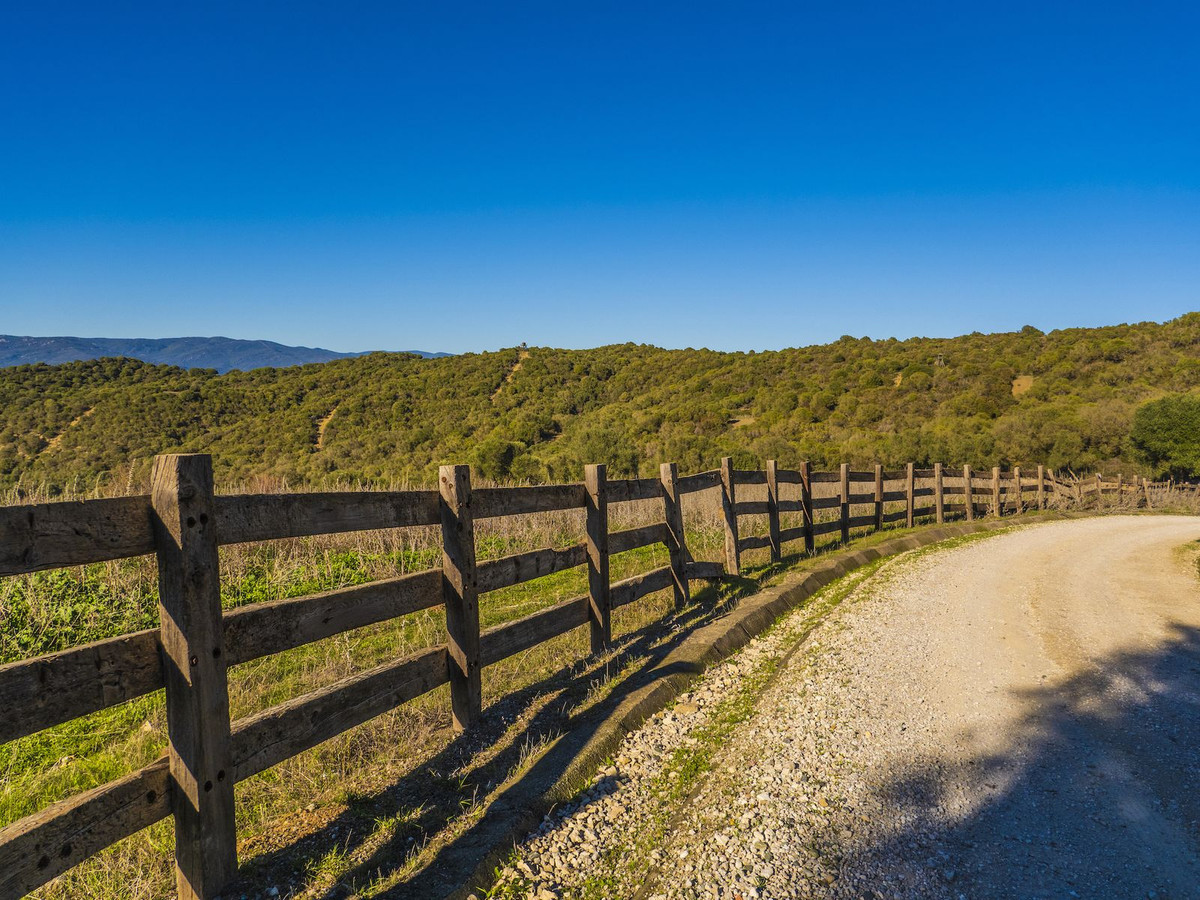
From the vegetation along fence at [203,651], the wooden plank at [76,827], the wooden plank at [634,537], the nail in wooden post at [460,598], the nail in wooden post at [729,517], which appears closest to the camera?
the wooden plank at [76,827]

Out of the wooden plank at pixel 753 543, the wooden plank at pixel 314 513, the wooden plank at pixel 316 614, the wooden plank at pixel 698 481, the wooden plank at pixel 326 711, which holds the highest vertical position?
the wooden plank at pixel 314 513

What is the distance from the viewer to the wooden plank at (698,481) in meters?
8.12

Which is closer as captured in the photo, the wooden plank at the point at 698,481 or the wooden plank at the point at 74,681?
the wooden plank at the point at 74,681

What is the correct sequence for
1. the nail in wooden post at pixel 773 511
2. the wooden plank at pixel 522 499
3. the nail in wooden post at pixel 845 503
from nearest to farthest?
the wooden plank at pixel 522 499 → the nail in wooden post at pixel 773 511 → the nail in wooden post at pixel 845 503

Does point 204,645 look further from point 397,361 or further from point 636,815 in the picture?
point 397,361

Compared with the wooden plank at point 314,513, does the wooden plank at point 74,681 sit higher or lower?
lower

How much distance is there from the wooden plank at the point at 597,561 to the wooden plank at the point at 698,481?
72.7 inches

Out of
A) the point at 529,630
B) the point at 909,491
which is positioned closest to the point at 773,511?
the point at 529,630

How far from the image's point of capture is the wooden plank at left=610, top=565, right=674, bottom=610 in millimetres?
6504

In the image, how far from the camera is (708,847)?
3268 millimetres

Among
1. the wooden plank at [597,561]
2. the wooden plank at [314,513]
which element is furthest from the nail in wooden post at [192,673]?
the wooden plank at [597,561]

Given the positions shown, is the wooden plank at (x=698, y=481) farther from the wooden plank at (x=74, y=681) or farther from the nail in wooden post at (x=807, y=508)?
the wooden plank at (x=74, y=681)

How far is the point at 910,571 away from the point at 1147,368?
51.9 metres

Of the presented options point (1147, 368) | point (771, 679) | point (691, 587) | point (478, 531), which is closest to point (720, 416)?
point (1147, 368)
